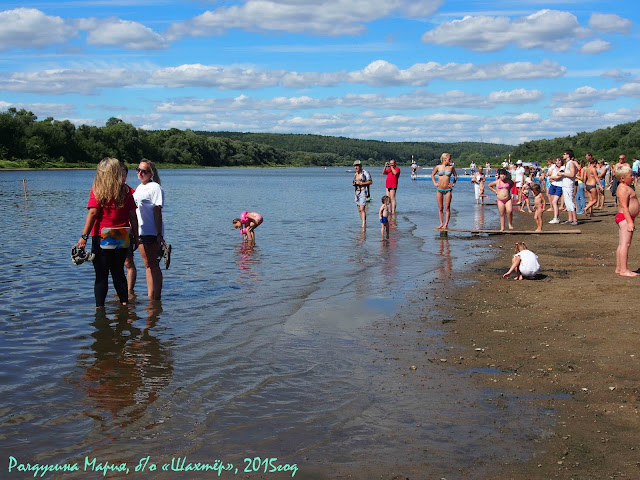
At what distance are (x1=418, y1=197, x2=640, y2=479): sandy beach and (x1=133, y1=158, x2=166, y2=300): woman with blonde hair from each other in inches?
159

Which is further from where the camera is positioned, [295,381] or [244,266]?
[244,266]

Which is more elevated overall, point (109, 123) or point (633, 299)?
point (109, 123)

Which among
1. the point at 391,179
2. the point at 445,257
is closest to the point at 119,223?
the point at 445,257

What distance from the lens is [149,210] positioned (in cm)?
867

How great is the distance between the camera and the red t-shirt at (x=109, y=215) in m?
7.85

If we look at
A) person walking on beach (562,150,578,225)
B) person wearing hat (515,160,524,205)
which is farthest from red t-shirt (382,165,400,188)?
person wearing hat (515,160,524,205)

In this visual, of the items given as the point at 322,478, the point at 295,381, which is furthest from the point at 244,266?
the point at 322,478

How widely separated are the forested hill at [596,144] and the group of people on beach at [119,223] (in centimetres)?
6783

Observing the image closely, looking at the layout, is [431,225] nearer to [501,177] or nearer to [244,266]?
[501,177]

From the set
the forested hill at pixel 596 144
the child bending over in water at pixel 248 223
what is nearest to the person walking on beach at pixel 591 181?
the child bending over in water at pixel 248 223

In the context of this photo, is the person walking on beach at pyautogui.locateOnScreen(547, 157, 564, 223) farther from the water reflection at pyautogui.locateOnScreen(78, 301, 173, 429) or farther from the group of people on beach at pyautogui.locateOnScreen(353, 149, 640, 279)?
the water reflection at pyautogui.locateOnScreen(78, 301, 173, 429)

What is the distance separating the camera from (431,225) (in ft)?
70.7

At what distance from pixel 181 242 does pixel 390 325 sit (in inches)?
420

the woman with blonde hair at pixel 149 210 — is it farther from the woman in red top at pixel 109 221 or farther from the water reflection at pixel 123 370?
the water reflection at pixel 123 370
